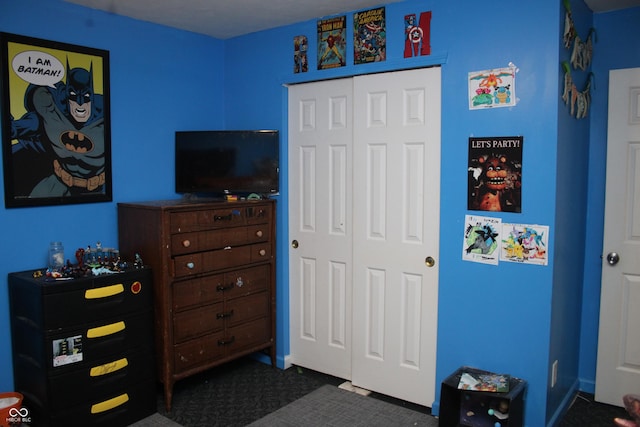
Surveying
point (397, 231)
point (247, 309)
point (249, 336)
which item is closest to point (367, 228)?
point (397, 231)

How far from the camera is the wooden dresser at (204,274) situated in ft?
9.61

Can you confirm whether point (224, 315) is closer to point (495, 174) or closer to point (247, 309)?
point (247, 309)

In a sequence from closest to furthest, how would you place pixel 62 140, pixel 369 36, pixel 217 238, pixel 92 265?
pixel 92 265
pixel 62 140
pixel 369 36
pixel 217 238

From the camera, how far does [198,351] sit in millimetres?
3123

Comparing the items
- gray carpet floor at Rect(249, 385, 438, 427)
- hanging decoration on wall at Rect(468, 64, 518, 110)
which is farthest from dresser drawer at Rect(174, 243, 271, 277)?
hanging decoration on wall at Rect(468, 64, 518, 110)

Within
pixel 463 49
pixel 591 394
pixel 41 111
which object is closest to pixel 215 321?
pixel 41 111

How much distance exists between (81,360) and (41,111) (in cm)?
139

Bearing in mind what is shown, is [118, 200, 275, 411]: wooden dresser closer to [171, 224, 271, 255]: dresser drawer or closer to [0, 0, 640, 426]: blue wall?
[171, 224, 271, 255]: dresser drawer

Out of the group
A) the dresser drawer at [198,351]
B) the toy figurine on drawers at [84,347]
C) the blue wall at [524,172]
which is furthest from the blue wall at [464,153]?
the dresser drawer at [198,351]

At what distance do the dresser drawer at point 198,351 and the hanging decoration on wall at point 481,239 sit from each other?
1.63 metres

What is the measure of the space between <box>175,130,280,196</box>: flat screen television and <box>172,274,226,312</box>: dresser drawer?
0.64 m

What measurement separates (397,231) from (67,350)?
75.3 inches

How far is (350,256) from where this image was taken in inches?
130

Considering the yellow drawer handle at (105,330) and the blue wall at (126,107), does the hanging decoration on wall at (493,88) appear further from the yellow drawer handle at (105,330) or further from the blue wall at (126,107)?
the yellow drawer handle at (105,330)
